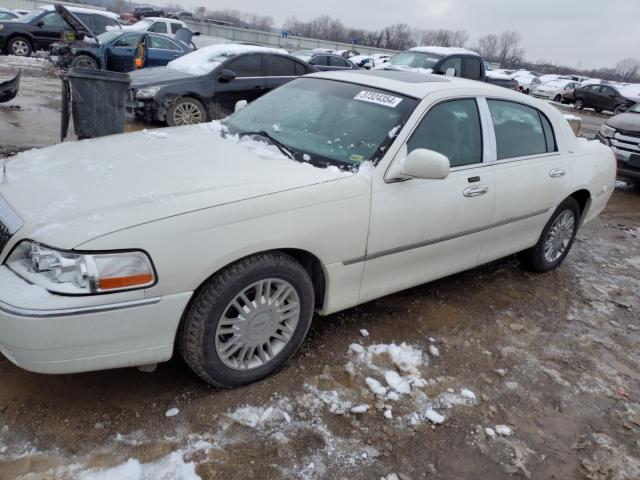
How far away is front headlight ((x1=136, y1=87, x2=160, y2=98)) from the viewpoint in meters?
8.75

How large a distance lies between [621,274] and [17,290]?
17.2 feet

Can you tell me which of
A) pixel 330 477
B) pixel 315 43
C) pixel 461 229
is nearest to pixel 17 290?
pixel 330 477

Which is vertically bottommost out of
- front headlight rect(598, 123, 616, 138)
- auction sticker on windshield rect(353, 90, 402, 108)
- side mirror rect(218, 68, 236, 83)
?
front headlight rect(598, 123, 616, 138)

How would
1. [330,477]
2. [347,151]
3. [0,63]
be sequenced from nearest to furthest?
1. [330,477]
2. [347,151]
3. [0,63]

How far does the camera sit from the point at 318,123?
3.52 meters

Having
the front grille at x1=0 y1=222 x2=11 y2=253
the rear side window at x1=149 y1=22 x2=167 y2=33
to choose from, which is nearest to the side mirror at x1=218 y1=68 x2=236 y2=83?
the front grille at x1=0 y1=222 x2=11 y2=253

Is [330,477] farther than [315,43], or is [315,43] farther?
[315,43]

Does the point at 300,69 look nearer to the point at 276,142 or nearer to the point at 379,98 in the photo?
the point at 379,98

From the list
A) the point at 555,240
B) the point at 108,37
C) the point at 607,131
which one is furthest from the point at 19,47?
the point at 555,240

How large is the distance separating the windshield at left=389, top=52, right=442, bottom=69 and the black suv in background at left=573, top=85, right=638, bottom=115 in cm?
1582

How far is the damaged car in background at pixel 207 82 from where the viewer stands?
8828 millimetres

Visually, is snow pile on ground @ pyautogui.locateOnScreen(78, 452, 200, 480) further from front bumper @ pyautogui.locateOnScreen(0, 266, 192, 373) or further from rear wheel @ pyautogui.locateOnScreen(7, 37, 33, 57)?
rear wheel @ pyautogui.locateOnScreen(7, 37, 33, 57)

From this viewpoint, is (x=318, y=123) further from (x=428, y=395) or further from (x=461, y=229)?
(x=428, y=395)

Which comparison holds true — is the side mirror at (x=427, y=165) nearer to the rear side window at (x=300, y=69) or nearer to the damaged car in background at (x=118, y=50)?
the rear side window at (x=300, y=69)
